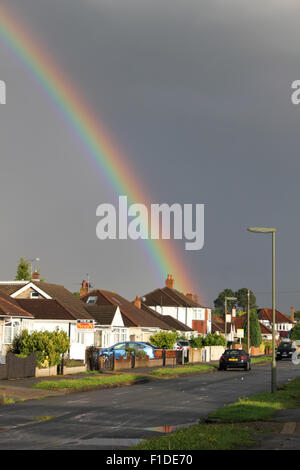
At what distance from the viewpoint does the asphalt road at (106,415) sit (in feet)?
48.7

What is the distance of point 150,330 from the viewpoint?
247 ft

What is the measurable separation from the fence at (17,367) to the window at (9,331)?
8.72m

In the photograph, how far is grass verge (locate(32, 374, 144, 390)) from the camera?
97.8 feet

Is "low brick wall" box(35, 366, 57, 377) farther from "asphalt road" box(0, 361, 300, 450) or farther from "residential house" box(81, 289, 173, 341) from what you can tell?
"residential house" box(81, 289, 173, 341)

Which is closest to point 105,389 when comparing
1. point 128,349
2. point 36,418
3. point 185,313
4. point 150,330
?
point 36,418

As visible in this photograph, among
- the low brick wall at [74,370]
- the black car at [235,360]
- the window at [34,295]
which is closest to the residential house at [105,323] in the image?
the window at [34,295]

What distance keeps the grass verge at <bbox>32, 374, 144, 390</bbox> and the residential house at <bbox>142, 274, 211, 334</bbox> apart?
67881mm

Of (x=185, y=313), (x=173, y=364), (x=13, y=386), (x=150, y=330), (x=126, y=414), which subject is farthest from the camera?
(x=185, y=313)

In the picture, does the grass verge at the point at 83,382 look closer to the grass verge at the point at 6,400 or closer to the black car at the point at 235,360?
the grass verge at the point at 6,400

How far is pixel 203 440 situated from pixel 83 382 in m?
18.8

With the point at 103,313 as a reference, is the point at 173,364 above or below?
below

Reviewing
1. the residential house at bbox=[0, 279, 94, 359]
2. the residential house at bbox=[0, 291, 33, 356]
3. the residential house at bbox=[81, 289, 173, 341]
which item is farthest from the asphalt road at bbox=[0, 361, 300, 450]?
the residential house at bbox=[81, 289, 173, 341]
